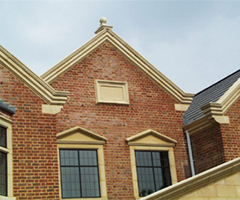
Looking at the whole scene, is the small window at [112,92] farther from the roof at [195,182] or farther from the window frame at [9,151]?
the roof at [195,182]

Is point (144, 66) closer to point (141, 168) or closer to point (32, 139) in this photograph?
point (141, 168)

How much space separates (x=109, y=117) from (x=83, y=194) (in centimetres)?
331

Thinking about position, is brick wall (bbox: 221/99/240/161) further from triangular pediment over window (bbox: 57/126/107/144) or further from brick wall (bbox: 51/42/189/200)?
triangular pediment over window (bbox: 57/126/107/144)

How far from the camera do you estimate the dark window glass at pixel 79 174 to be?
17.8m

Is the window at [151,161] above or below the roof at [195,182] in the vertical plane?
above

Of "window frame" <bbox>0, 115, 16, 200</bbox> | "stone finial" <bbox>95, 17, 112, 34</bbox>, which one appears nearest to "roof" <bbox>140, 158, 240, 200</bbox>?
"window frame" <bbox>0, 115, 16, 200</bbox>

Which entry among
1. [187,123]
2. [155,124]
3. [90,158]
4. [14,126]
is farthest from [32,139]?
[187,123]

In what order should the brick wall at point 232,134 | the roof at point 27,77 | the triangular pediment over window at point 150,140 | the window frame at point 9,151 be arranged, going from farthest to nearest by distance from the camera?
the triangular pediment over window at point 150,140, the brick wall at point 232,134, the roof at point 27,77, the window frame at point 9,151

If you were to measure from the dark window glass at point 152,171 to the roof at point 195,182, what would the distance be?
17.2 ft

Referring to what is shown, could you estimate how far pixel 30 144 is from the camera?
53.3 feet

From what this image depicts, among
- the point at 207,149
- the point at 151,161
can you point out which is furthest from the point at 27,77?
the point at 207,149

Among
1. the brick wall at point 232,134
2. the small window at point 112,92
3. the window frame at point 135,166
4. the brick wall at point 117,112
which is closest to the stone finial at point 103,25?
the brick wall at point 117,112

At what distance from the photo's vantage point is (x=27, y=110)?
1662 centimetres

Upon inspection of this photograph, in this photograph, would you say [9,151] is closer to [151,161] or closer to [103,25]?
[151,161]
